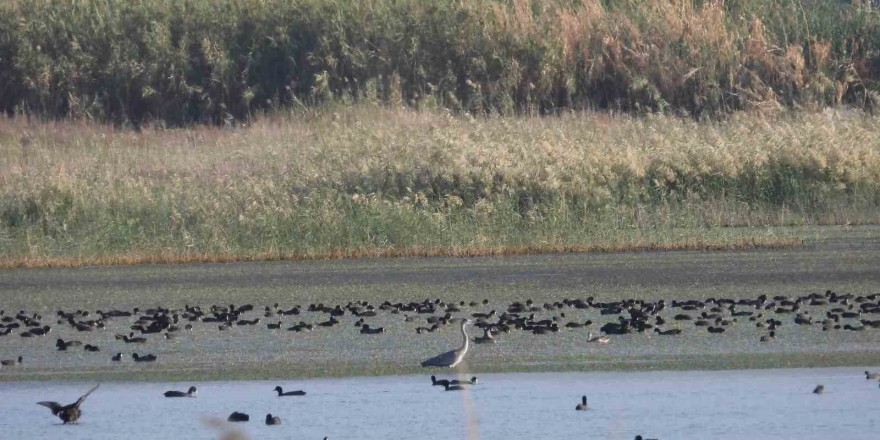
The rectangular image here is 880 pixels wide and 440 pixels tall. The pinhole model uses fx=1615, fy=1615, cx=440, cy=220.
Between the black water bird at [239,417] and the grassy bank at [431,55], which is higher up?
the grassy bank at [431,55]

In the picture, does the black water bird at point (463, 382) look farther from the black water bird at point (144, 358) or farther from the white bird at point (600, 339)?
the black water bird at point (144, 358)

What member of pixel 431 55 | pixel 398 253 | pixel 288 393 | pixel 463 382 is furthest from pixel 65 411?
pixel 431 55

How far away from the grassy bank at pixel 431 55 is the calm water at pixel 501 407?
20914 mm

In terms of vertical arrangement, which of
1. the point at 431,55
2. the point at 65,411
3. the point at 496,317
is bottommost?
the point at 65,411

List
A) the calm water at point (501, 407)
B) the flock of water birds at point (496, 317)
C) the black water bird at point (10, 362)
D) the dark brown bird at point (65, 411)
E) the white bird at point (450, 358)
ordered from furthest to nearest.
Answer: the flock of water birds at point (496, 317) → the black water bird at point (10, 362) → the white bird at point (450, 358) → the dark brown bird at point (65, 411) → the calm water at point (501, 407)

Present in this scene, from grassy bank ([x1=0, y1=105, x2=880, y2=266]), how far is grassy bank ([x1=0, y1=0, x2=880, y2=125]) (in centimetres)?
287

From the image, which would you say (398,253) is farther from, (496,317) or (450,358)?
(450,358)

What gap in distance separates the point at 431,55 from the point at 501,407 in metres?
25.4

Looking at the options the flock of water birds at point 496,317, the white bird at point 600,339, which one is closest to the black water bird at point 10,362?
the flock of water birds at point 496,317

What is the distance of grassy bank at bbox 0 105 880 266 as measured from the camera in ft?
79.9

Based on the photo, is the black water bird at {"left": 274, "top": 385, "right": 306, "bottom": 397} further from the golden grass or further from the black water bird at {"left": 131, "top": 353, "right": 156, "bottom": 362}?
the golden grass

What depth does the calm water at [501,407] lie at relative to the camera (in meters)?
10.5

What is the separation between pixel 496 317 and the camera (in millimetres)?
16672

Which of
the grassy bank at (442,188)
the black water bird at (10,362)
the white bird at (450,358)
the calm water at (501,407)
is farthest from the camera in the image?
the grassy bank at (442,188)
